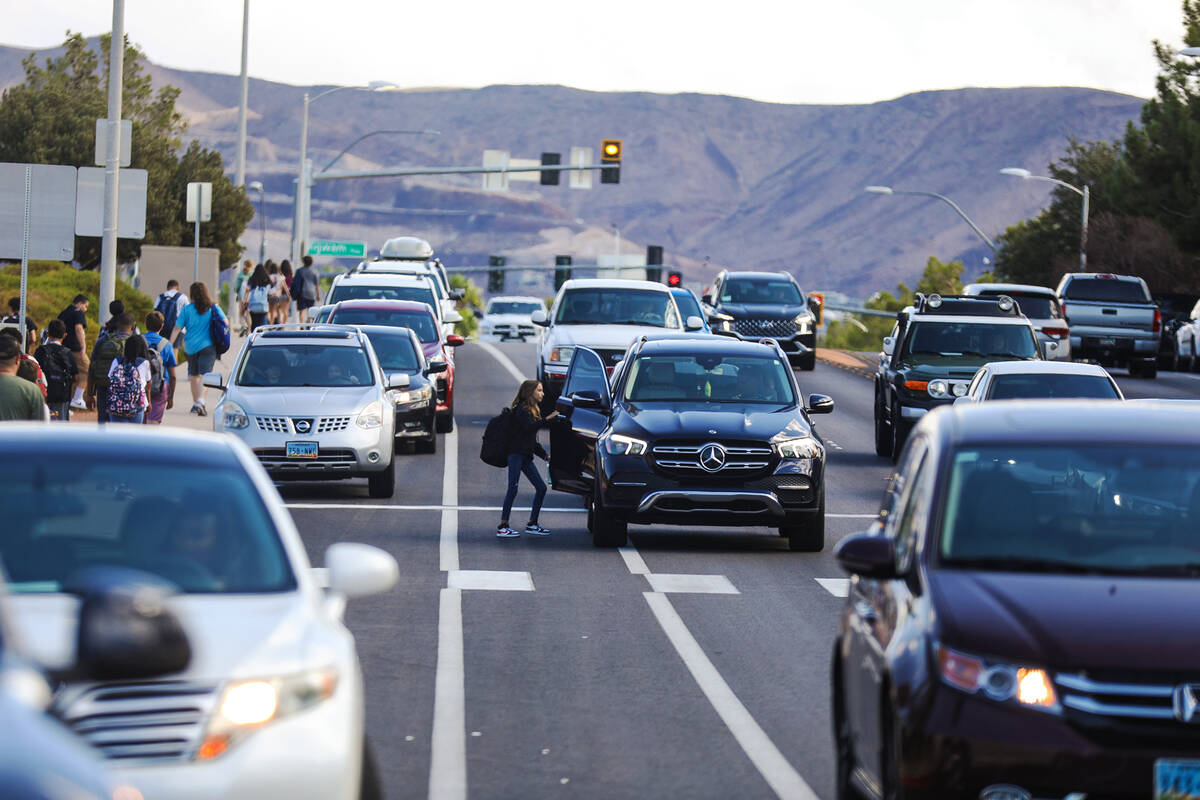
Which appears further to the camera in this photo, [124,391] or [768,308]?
[768,308]

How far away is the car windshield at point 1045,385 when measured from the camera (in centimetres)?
2091

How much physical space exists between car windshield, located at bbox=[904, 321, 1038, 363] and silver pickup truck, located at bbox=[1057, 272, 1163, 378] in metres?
16.8

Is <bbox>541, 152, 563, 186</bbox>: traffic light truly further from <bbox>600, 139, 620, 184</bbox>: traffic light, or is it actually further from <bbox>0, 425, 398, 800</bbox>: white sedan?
<bbox>0, 425, 398, 800</bbox>: white sedan

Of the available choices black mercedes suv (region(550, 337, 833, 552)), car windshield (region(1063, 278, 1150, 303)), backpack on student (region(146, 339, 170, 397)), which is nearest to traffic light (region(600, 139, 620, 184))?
car windshield (region(1063, 278, 1150, 303))

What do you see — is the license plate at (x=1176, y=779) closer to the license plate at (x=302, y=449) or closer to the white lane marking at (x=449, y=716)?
the white lane marking at (x=449, y=716)

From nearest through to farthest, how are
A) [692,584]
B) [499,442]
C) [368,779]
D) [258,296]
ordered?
[368,779]
[692,584]
[499,442]
[258,296]

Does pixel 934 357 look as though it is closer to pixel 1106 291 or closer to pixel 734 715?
pixel 734 715

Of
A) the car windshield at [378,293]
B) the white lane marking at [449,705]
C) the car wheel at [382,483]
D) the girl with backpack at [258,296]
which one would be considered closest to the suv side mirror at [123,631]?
the white lane marking at [449,705]

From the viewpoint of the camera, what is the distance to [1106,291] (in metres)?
44.3

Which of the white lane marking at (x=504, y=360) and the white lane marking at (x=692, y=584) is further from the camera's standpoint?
the white lane marking at (x=504, y=360)

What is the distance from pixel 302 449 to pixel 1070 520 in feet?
46.3

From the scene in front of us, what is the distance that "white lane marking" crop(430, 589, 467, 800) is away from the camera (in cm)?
836

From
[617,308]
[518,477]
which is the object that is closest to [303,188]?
[617,308]

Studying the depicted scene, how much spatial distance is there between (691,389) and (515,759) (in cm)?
971
